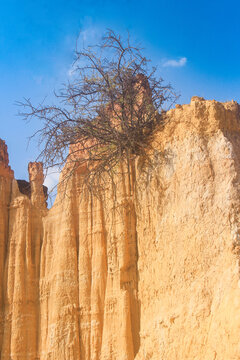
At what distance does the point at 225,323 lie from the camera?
7281 millimetres

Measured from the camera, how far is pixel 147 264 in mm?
9688

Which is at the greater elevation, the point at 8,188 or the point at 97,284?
the point at 8,188

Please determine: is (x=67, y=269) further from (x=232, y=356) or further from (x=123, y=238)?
(x=232, y=356)

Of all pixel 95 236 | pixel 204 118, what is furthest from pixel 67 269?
pixel 204 118

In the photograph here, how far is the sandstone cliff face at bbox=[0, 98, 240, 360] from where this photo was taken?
7.95 meters

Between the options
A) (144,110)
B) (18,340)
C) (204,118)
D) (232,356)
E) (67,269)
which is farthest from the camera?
(18,340)

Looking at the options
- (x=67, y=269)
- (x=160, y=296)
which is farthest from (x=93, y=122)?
(x=67, y=269)

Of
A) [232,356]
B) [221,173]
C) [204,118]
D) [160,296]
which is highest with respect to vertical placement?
[204,118]

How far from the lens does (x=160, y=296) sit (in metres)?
9.00

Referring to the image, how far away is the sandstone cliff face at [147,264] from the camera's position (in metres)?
7.95

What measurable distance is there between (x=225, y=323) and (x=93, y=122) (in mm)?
4587

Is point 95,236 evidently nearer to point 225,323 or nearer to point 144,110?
point 144,110

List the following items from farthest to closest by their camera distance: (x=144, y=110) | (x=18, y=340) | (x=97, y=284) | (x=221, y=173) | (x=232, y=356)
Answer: (x=18, y=340), (x=97, y=284), (x=144, y=110), (x=221, y=173), (x=232, y=356)

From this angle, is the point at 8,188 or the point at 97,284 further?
the point at 8,188
